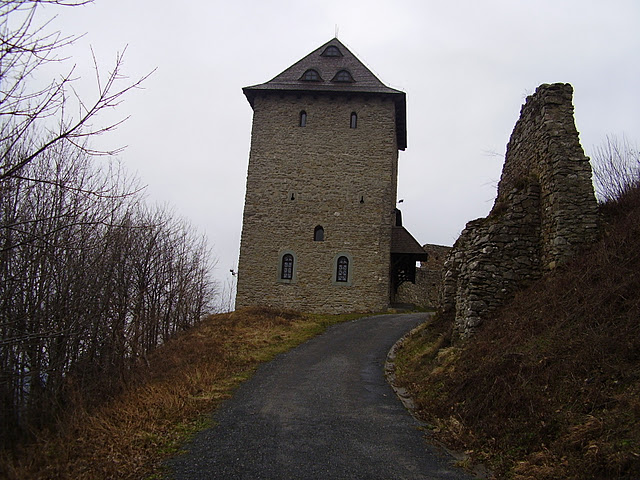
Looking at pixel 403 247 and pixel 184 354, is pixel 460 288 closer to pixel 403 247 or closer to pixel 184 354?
pixel 184 354

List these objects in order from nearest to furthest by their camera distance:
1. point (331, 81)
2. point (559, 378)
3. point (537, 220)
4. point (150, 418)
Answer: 1. point (559, 378)
2. point (150, 418)
3. point (537, 220)
4. point (331, 81)

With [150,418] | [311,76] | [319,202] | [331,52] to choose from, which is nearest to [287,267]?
[319,202]

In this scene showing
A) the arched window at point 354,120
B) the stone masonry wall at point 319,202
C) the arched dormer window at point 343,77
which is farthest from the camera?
the arched dormer window at point 343,77

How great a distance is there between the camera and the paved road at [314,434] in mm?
6199

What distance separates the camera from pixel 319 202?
25906mm

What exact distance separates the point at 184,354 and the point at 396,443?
9.00m

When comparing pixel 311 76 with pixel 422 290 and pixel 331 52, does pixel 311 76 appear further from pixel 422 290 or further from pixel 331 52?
pixel 422 290

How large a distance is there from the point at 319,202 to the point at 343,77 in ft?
21.4

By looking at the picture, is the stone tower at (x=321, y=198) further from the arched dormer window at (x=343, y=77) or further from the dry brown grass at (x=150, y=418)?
the dry brown grass at (x=150, y=418)

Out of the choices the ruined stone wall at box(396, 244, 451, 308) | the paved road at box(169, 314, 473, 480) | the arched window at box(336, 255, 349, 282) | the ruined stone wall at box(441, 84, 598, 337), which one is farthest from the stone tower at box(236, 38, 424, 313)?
the ruined stone wall at box(441, 84, 598, 337)

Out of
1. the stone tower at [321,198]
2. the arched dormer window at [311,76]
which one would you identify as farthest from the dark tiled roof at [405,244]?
the arched dormer window at [311,76]

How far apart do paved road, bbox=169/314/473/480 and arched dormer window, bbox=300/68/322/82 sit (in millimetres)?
18035

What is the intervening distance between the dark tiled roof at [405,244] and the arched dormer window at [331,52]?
9.62m

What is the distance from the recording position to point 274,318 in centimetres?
2080
